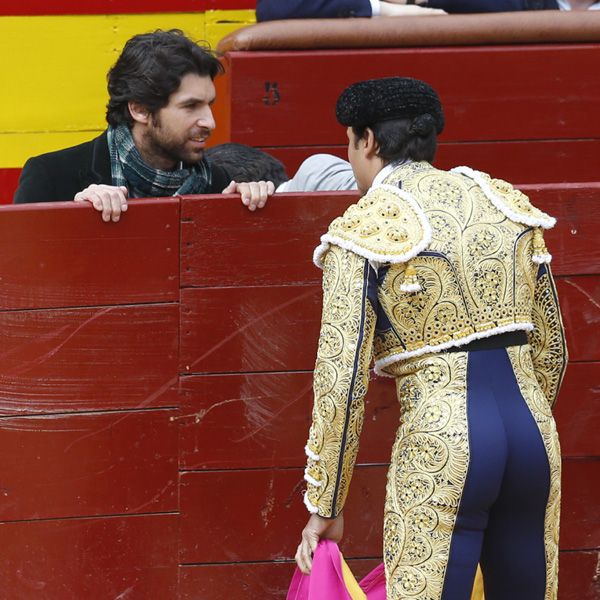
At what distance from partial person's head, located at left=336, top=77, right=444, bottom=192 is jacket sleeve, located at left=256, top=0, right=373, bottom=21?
1664 millimetres

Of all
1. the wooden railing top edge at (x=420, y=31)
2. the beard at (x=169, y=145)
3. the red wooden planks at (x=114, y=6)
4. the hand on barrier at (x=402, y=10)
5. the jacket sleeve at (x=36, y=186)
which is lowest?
the jacket sleeve at (x=36, y=186)

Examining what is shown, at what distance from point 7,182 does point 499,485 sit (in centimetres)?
278

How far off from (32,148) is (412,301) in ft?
8.30

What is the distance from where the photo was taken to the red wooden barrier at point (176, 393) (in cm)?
375

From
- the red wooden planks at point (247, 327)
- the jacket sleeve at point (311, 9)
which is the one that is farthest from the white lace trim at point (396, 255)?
the jacket sleeve at point (311, 9)

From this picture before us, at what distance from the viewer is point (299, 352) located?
12.8 ft

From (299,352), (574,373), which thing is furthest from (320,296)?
(574,373)

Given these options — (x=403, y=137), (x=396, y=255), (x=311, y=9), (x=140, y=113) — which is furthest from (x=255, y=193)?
(x=311, y=9)

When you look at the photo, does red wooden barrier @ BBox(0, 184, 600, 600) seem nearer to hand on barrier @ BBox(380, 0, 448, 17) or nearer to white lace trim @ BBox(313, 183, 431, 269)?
white lace trim @ BBox(313, 183, 431, 269)

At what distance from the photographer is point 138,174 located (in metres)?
3.95

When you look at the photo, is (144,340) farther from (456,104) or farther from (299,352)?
(456,104)

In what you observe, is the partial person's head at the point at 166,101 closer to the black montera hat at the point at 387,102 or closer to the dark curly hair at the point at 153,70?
the dark curly hair at the point at 153,70

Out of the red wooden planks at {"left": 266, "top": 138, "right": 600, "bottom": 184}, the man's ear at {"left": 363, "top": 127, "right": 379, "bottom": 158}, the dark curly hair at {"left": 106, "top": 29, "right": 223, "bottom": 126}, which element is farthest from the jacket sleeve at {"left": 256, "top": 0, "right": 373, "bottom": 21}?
the man's ear at {"left": 363, "top": 127, "right": 379, "bottom": 158}

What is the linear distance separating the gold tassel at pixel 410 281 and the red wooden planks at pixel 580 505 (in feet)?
4.04
